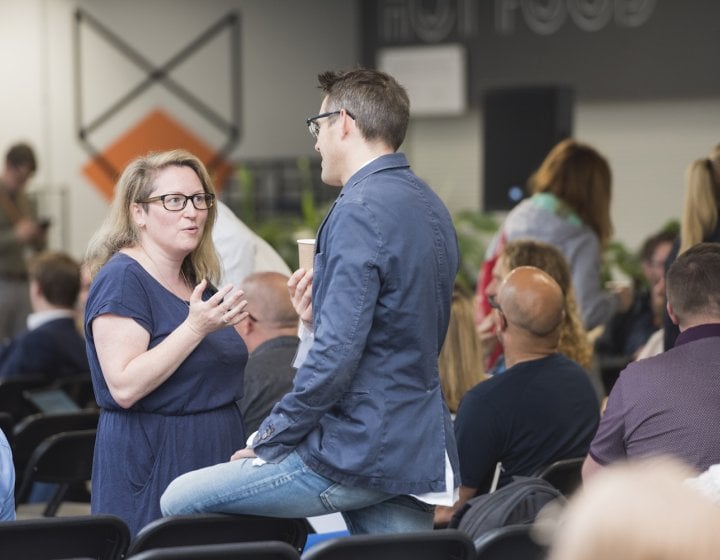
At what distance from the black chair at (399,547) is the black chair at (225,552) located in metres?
0.07

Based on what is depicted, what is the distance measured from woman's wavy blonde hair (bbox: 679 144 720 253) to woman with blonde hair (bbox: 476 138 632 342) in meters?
1.10

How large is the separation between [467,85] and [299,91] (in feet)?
7.09

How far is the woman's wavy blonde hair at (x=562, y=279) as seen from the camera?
3.84 meters

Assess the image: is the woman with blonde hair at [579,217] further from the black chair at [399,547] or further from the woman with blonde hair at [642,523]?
the woman with blonde hair at [642,523]

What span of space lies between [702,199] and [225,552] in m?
2.26

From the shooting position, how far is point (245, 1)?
37.5 feet

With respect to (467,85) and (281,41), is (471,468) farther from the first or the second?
(281,41)

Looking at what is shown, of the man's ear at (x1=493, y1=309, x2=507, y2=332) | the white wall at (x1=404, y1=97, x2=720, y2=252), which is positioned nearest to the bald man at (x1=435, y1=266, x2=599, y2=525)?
the man's ear at (x1=493, y1=309, x2=507, y2=332)

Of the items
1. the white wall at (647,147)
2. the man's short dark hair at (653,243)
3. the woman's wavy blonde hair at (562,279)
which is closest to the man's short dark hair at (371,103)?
the woman's wavy blonde hair at (562,279)

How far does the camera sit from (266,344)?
3596 millimetres

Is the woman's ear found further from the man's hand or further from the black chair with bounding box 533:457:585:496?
the black chair with bounding box 533:457:585:496

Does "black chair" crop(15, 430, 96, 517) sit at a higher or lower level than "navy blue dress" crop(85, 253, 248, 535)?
lower

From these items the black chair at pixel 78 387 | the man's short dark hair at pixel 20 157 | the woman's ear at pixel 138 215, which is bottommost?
the black chair at pixel 78 387

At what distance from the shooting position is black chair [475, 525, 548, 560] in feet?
7.55
